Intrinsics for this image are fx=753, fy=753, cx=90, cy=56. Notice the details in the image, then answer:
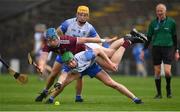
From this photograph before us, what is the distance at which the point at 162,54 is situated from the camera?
70.2ft

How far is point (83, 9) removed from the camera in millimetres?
18578

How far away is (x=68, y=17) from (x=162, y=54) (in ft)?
70.9

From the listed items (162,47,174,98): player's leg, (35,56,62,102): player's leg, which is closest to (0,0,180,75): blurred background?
(162,47,174,98): player's leg

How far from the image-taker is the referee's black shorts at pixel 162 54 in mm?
21312

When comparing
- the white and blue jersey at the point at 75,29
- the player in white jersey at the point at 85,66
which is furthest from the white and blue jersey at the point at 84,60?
the white and blue jersey at the point at 75,29

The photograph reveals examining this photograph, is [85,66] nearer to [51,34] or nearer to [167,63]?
[51,34]

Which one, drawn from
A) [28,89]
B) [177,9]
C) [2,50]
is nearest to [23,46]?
[2,50]

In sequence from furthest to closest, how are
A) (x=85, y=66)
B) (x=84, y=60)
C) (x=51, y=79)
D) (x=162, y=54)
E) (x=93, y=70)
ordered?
(x=162, y=54) → (x=51, y=79) → (x=93, y=70) → (x=85, y=66) → (x=84, y=60)

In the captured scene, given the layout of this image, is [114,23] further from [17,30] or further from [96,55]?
[96,55]

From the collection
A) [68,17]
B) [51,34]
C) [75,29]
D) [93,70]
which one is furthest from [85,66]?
[68,17]

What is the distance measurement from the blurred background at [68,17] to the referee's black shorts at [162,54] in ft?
64.7

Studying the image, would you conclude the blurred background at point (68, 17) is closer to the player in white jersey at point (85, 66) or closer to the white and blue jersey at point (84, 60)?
the player in white jersey at point (85, 66)

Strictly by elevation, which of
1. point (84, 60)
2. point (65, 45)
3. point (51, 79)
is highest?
point (65, 45)

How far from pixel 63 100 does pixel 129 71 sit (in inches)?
888
